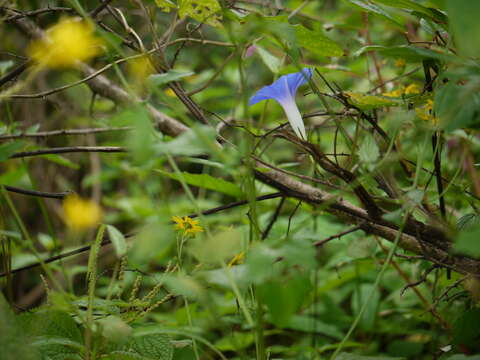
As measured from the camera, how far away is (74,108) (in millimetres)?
2131

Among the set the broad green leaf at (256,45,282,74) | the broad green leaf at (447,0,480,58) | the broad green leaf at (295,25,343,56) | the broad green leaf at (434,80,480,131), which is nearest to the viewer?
the broad green leaf at (447,0,480,58)

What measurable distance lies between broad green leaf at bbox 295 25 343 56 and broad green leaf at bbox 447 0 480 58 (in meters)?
0.31

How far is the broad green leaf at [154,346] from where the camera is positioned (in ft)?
2.08

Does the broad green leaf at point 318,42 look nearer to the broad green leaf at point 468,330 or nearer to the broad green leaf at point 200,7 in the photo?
the broad green leaf at point 200,7

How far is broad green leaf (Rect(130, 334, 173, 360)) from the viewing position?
635mm

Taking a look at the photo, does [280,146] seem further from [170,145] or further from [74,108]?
[170,145]

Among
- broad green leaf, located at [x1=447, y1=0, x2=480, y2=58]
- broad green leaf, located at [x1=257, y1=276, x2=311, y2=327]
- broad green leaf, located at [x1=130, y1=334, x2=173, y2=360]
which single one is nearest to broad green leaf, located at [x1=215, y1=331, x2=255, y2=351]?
broad green leaf, located at [x1=130, y1=334, x2=173, y2=360]

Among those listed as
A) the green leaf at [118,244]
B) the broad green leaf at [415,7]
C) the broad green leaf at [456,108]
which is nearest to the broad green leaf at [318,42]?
the broad green leaf at [415,7]

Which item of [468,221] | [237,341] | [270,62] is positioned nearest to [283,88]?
[270,62]

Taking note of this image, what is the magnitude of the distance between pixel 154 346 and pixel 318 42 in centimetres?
47

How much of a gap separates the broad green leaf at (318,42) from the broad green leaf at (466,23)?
308mm

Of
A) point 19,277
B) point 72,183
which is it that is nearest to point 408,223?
point 19,277

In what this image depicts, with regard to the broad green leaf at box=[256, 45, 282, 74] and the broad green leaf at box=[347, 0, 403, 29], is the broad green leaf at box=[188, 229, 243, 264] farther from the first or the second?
the broad green leaf at box=[256, 45, 282, 74]

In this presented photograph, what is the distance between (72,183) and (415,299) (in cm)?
151
